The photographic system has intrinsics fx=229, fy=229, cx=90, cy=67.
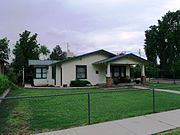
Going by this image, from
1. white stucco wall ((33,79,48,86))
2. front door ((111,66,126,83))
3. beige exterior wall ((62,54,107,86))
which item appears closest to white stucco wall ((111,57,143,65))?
front door ((111,66,126,83))

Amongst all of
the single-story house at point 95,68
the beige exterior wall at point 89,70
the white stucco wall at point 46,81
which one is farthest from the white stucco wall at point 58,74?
the white stucco wall at point 46,81

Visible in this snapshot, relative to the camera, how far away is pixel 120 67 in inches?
1067

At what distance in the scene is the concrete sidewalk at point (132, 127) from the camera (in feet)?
20.3

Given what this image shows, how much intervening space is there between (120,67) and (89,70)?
3.98 meters

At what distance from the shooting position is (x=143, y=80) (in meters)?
25.7

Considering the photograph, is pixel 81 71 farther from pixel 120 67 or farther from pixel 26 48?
pixel 26 48

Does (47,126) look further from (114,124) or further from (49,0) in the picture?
(49,0)

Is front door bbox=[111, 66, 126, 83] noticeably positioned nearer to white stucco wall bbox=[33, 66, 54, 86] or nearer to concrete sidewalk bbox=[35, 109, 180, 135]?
white stucco wall bbox=[33, 66, 54, 86]

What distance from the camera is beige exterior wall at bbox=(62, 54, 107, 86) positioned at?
24797mm

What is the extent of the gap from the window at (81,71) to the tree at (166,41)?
61.6 ft

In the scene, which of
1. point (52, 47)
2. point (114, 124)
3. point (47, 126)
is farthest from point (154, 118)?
point (52, 47)

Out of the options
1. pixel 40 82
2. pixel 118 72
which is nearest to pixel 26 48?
pixel 40 82

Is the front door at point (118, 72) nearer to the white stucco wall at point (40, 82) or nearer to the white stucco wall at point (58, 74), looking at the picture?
the white stucco wall at point (58, 74)

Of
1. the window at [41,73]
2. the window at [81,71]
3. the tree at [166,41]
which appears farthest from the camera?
the tree at [166,41]
